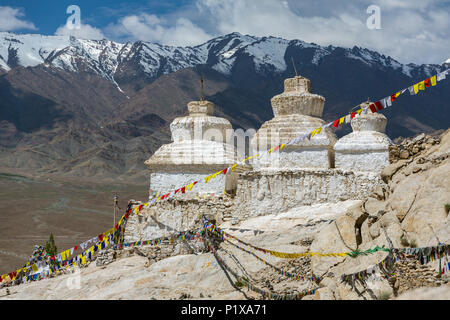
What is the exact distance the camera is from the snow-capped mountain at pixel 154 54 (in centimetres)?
12694

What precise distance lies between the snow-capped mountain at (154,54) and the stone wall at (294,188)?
378 ft

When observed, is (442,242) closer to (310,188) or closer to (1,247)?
(310,188)

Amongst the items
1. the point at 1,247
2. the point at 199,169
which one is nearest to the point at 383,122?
the point at 199,169

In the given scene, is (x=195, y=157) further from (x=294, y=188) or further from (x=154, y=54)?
(x=154, y=54)

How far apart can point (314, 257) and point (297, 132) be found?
587cm

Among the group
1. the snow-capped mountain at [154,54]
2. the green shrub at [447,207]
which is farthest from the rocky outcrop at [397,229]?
the snow-capped mountain at [154,54]

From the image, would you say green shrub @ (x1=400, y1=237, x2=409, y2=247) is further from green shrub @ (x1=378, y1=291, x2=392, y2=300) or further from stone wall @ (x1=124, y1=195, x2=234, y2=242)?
stone wall @ (x1=124, y1=195, x2=234, y2=242)

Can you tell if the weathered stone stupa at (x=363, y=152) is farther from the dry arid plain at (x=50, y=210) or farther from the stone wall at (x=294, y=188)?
the dry arid plain at (x=50, y=210)

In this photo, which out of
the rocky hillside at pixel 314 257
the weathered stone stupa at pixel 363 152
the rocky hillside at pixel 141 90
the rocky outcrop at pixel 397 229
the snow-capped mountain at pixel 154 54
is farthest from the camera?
the snow-capped mountain at pixel 154 54

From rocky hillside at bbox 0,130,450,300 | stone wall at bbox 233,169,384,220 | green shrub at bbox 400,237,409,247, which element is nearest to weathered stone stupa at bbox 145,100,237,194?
stone wall at bbox 233,169,384,220

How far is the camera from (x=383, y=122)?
46.3ft

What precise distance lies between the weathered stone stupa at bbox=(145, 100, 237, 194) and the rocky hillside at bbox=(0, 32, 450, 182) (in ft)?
203

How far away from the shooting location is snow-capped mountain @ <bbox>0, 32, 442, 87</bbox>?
12694 cm

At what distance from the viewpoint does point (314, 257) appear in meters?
8.48
